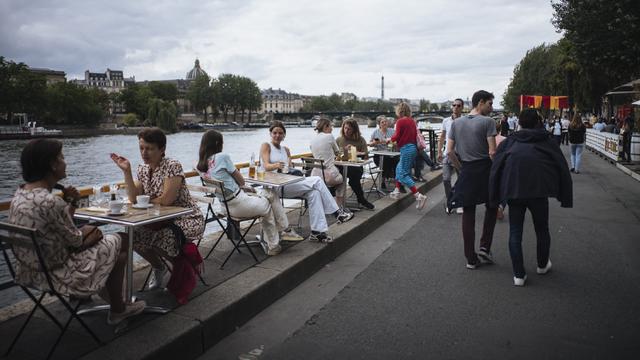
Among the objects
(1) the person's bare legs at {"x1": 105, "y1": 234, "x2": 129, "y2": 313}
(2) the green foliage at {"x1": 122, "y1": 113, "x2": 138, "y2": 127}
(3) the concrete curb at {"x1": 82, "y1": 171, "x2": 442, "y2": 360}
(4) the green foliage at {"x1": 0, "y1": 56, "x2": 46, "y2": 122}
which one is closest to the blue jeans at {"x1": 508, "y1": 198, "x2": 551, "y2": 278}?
(3) the concrete curb at {"x1": 82, "y1": 171, "x2": 442, "y2": 360}

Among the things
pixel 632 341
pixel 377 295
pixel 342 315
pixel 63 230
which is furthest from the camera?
pixel 377 295

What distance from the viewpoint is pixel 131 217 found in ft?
11.4

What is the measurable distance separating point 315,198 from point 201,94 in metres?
131

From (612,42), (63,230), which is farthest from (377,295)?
(612,42)

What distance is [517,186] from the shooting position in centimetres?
447

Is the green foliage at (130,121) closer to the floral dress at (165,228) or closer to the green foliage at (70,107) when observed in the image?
the green foliage at (70,107)

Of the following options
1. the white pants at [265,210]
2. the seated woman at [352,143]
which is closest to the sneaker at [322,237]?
the white pants at [265,210]

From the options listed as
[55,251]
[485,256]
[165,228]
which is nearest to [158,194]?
[165,228]

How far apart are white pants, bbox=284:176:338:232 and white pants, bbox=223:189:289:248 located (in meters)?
0.38

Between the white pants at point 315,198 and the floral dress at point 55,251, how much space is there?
108 inches

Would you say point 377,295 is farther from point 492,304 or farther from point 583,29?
point 583,29

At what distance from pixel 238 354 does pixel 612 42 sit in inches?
742

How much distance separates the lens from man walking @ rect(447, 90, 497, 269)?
5.06 meters

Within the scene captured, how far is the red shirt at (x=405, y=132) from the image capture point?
8.86 metres
